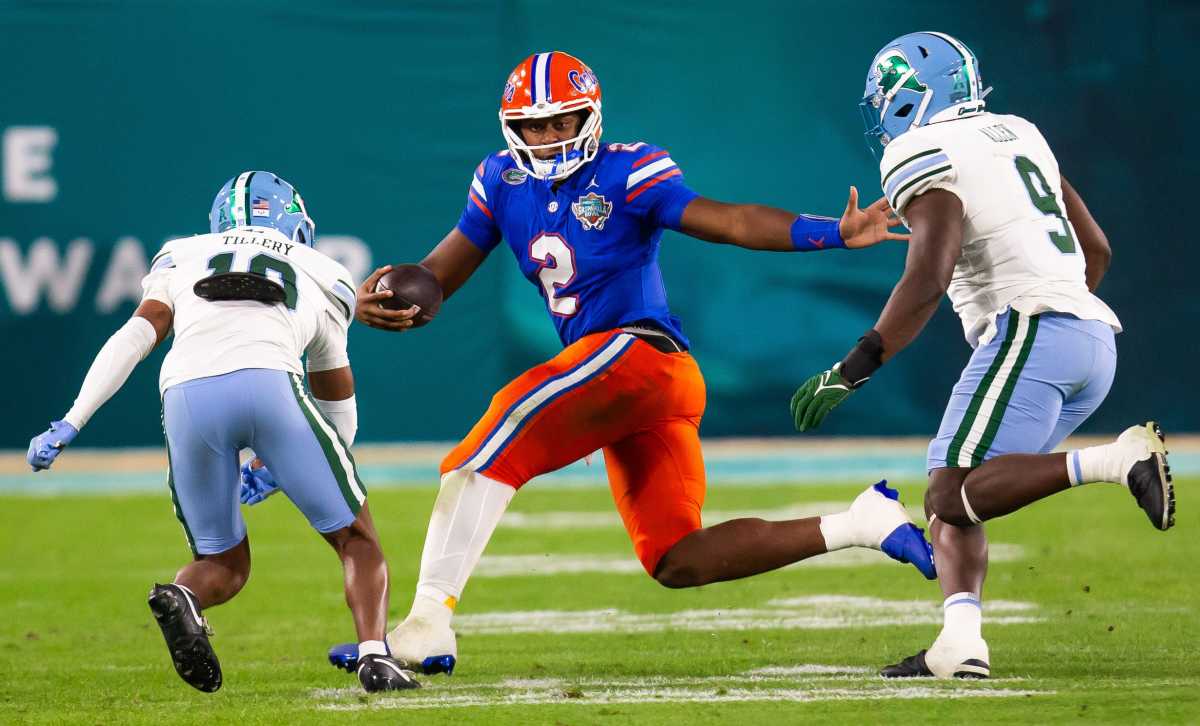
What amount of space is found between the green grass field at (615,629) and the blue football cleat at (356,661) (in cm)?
5

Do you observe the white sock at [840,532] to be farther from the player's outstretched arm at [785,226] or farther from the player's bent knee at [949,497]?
the player's outstretched arm at [785,226]

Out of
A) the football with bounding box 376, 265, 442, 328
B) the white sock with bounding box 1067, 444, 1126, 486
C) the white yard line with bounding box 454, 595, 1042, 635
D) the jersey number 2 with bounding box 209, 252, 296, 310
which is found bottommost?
the white yard line with bounding box 454, 595, 1042, 635

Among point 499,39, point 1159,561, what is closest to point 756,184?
point 499,39

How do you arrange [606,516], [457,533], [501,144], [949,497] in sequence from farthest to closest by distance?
[501,144], [606,516], [457,533], [949,497]

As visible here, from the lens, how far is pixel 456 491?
432cm

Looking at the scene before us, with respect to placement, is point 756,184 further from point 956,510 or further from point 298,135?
point 956,510

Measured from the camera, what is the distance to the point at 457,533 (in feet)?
14.0

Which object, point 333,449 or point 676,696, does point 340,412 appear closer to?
point 333,449

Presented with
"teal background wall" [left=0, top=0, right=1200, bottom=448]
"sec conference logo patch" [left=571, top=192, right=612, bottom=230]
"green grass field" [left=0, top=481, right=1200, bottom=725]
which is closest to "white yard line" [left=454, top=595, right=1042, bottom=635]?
"green grass field" [left=0, top=481, right=1200, bottom=725]

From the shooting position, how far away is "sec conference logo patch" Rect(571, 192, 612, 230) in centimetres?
442

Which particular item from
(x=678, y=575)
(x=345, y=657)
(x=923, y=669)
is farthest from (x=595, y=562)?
(x=923, y=669)

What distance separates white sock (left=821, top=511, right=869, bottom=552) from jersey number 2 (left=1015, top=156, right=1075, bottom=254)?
852mm

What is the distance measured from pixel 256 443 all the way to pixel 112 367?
0.38 m

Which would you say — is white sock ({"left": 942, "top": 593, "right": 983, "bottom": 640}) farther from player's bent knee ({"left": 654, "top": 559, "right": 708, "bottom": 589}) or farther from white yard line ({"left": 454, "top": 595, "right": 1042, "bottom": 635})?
white yard line ({"left": 454, "top": 595, "right": 1042, "bottom": 635})
